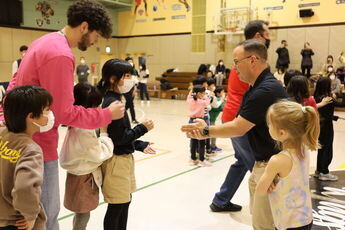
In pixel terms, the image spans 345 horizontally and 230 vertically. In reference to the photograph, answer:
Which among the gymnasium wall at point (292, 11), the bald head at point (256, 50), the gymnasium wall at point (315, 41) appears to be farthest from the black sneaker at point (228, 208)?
the gymnasium wall at point (292, 11)

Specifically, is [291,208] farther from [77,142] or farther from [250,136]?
[77,142]

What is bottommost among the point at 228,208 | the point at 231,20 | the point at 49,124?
the point at 228,208

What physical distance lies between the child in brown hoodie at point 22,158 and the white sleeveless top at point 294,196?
4.32 feet

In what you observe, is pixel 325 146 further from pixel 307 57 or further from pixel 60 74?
pixel 307 57

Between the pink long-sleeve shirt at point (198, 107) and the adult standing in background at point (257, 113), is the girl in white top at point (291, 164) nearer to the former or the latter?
the adult standing in background at point (257, 113)

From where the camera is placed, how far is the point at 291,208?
6.30 ft

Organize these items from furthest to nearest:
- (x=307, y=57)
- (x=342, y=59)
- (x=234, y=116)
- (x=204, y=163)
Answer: (x=307, y=57) < (x=342, y=59) < (x=204, y=163) < (x=234, y=116)

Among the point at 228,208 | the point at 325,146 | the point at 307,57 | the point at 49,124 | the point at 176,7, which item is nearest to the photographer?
the point at 49,124

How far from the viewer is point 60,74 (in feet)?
6.14

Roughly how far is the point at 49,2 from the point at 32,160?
19.1 m

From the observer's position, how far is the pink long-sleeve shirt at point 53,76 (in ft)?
6.11

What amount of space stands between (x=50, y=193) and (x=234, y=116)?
195cm

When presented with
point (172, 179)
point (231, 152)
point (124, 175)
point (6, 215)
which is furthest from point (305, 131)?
point (231, 152)

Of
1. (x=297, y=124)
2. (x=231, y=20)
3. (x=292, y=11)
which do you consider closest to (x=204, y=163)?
(x=297, y=124)
